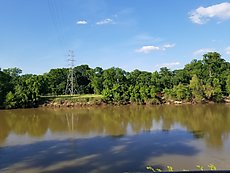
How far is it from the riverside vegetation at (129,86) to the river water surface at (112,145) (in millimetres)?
14834

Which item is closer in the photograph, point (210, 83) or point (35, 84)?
point (35, 84)

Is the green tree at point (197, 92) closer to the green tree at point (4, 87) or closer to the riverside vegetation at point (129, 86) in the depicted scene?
the riverside vegetation at point (129, 86)

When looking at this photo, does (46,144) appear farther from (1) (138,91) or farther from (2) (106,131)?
(1) (138,91)

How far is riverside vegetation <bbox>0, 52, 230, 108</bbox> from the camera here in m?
37.2

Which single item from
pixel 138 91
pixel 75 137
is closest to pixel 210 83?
pixel 138 91

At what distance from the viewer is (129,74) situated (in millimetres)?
50031

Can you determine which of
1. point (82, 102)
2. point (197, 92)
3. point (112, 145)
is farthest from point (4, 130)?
point (197, 92)

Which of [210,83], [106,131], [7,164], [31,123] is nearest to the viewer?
[7,164]

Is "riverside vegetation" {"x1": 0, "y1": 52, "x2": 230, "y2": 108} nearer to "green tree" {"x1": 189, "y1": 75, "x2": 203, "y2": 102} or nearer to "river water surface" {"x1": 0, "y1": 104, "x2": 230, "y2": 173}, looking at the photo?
"green tree" {"x1": 189, "y1": 75, "x2": 203, "y2": 102}

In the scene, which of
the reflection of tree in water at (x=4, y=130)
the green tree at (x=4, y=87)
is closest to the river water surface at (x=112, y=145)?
the reflection of tree in water at (x=4, y=130)

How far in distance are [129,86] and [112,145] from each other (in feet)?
92.8

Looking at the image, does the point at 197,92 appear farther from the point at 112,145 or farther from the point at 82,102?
the point at 112,145

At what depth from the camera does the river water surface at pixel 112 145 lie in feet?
35.4

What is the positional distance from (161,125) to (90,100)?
18835mm
